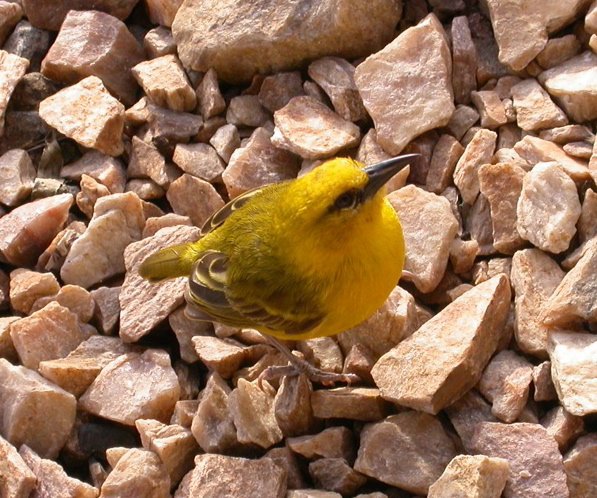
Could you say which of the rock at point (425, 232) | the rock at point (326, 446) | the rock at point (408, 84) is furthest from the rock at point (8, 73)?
the rock at point (326, 446)

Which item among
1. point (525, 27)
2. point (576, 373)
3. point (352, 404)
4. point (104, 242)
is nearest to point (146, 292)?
point (104, 242)

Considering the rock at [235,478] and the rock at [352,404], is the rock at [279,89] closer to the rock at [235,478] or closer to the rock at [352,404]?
the rock at [352,404]

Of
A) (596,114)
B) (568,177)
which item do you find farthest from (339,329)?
(596,114)

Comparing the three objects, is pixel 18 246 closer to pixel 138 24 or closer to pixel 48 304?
pixel 48 304

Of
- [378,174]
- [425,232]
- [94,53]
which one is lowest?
[425,232]

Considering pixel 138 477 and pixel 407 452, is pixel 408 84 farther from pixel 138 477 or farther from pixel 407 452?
pixel 138 477
